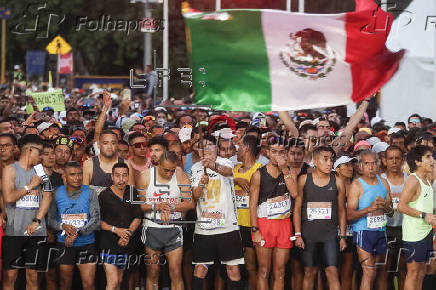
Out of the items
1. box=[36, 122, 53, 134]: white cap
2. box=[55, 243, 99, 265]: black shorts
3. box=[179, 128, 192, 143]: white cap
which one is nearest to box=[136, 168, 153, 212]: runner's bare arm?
box=[55, 243, 99, 265]: black shorts

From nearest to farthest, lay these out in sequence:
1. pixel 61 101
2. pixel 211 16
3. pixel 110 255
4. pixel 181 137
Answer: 1. pixel 211 16
2. pixel 110 255
3. pixel 181 137
4. pixel 61 101

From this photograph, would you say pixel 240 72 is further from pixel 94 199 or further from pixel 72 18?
pixel 72 18

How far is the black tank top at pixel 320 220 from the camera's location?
9.53m

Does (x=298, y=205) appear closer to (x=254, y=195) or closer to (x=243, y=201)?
(x=254, y=195)

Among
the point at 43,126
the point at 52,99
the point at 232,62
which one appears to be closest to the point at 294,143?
the point at 232,62

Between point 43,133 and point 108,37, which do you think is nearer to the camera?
point 43,133

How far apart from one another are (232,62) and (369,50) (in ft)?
4.78

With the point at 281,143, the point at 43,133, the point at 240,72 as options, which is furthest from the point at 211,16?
the point at 43,133

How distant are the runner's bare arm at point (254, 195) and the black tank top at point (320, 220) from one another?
0.53m

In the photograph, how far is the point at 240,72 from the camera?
8.38 m

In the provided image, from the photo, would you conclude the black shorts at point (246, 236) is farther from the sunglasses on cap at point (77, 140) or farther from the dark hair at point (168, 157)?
the sunglasses on cap at point (77, 140)

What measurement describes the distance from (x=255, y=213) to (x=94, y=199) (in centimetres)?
177

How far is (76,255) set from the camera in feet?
31.0

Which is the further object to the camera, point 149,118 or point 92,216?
point 149,118
